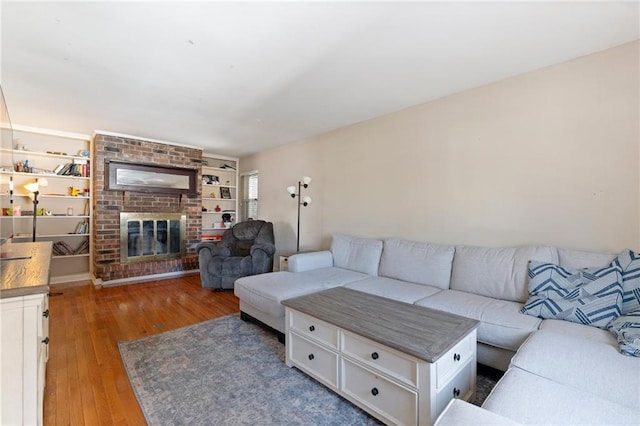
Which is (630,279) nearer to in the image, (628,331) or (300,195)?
(628,331)

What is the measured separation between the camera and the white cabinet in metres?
1.14

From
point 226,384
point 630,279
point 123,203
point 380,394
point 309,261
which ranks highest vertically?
point 123,203

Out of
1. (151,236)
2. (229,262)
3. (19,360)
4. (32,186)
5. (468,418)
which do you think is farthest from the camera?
(151,236)

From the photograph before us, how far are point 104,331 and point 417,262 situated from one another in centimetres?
308

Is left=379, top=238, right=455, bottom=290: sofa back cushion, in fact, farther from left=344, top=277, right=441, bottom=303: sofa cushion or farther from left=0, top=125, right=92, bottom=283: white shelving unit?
left=0, top=125, right=92, bottom=283: white shelving unit

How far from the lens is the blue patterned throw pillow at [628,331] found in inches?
51.9

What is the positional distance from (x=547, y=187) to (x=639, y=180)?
488 mm

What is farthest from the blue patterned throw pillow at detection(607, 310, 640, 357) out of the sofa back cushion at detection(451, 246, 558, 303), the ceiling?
the ceiling

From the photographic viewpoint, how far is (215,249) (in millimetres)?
4125

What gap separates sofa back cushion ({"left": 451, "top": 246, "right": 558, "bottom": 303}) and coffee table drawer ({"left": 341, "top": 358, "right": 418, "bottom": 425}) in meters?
1.24

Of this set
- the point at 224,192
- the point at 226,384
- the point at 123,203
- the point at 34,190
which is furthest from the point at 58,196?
the point at 226,384

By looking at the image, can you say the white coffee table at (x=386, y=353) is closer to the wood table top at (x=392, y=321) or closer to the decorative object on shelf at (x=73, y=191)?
the wood table top at (x=392, y=321)

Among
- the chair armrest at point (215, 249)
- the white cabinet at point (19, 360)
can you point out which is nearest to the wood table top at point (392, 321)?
the white cabinet at point (19, 360)

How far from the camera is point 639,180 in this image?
1.88 metres
